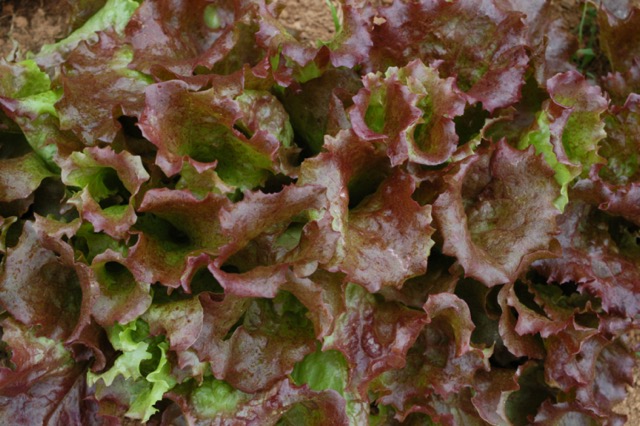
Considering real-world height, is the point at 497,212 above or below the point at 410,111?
below

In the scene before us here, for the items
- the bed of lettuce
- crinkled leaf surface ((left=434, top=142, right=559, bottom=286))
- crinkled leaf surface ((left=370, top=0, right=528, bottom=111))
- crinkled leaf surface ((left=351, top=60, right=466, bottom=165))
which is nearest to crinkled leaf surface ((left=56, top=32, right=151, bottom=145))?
the bed of lettuce

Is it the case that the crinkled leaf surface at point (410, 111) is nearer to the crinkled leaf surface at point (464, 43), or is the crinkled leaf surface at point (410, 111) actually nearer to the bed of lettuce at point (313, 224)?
the bed of lettuce at point (313, 224)

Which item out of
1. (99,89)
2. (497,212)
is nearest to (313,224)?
(497,212)

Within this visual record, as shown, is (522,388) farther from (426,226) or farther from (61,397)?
(61,397)

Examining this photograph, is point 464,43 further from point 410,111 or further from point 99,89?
point 99,89

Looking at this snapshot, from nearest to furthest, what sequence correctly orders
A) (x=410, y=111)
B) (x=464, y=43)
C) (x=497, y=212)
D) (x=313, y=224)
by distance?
(x=313, y=224)
(x=410, y=111)
(x=497, y=212)
(x=464, y=43)

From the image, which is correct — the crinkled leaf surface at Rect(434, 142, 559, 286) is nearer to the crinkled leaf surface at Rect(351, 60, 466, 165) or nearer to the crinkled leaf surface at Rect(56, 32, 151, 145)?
the crinkled leaf surface at Rect(351, 60, 466, 165)

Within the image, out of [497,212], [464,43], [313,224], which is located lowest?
[497,212]

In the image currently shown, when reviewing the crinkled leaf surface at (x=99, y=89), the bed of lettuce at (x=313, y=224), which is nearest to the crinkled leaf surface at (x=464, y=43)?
the bed of lettuce at (x=313, y=224)
